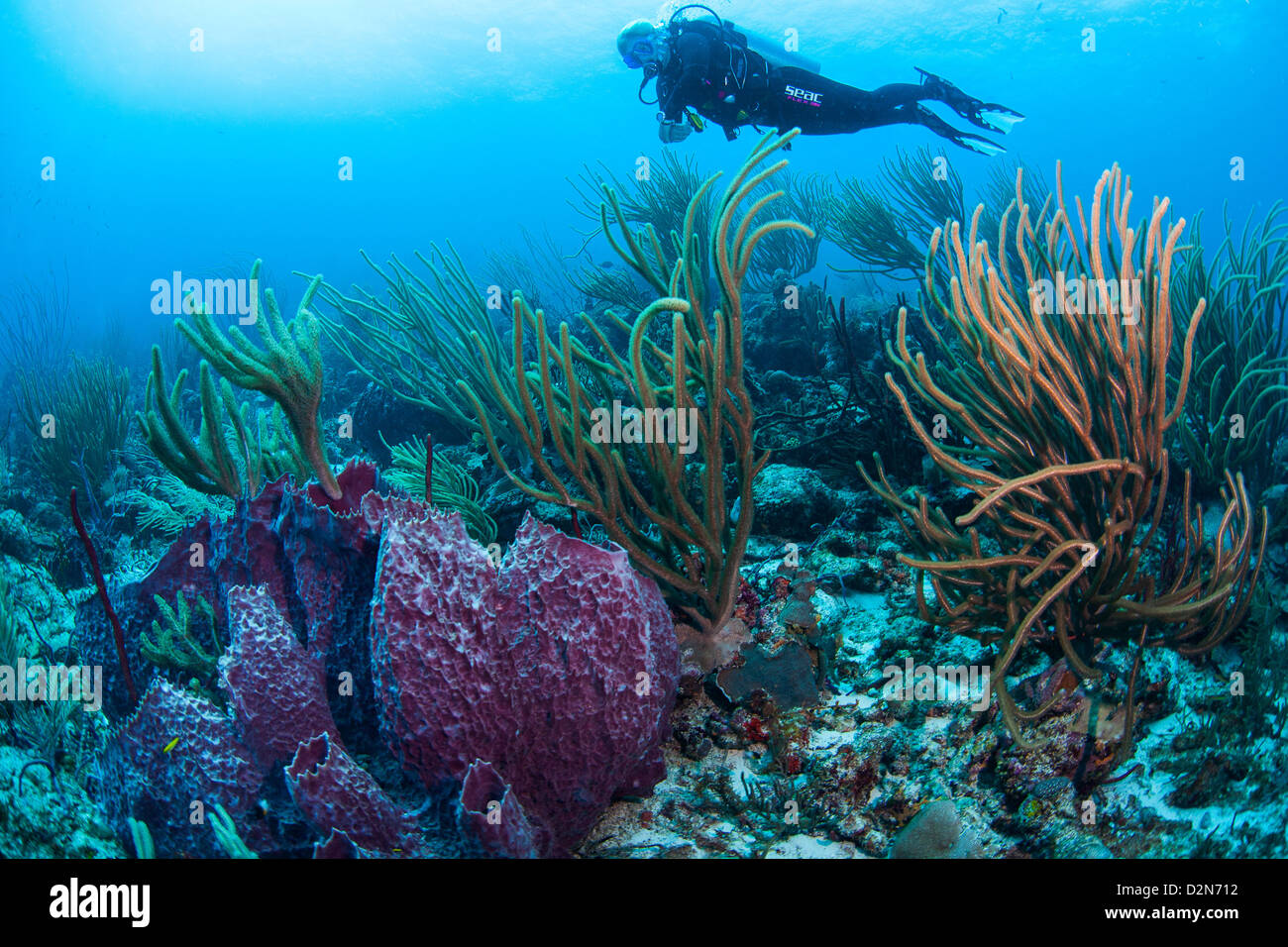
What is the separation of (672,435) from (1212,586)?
1869 mm

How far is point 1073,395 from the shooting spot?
6.49 feet

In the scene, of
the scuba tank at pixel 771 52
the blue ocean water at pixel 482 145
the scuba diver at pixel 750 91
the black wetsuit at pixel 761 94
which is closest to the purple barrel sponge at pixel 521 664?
the blue ocean water at pixel 482 145

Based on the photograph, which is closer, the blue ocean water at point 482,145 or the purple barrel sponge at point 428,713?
the purple barrel sponge at point 428,713

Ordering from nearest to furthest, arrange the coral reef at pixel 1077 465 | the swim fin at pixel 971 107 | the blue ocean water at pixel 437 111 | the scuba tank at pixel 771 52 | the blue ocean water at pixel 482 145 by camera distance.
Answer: the coral reef at pixel 1077 465 < the blue ocean water at pixel 482 145 < the scuba tank at pixel 771 52 < the swim fin at pixel 971 107 < the blue ocean water at pixel 437 111

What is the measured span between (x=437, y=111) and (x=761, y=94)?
61.7 m

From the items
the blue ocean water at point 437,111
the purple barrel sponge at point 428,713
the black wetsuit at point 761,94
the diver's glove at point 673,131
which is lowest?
the purple barrel sponge at point 428,713

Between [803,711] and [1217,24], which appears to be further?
[1217,24]

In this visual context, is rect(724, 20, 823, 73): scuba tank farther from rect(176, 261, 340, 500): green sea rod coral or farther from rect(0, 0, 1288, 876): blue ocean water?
rect(176, 261, 340, 500): green sea rod coral

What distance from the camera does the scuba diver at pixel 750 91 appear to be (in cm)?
640

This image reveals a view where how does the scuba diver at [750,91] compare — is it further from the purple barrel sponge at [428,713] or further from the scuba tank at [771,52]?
the purple barrel sponge at [428,713]

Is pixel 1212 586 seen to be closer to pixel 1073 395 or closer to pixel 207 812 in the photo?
pixel 1073 395

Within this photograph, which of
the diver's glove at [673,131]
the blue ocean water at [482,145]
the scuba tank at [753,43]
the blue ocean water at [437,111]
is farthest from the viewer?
the blue ocean water at [437,111]

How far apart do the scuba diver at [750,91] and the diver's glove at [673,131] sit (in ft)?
0.03
